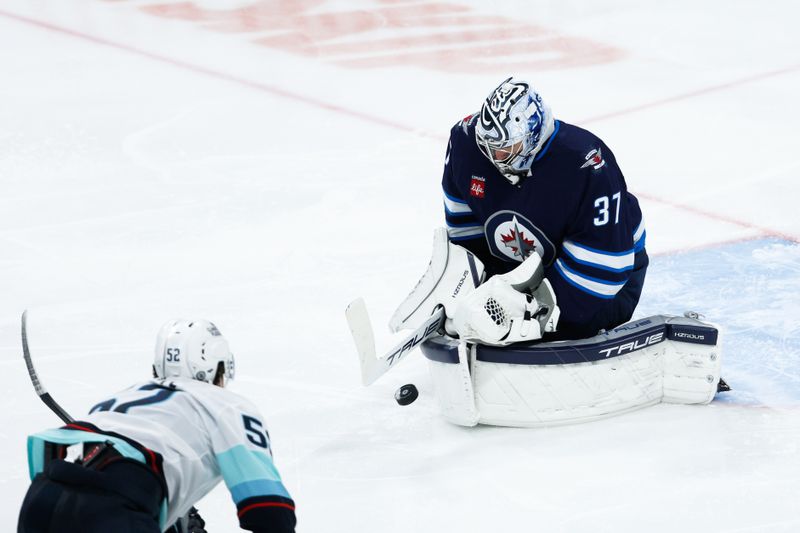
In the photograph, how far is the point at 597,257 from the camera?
10.3 feet

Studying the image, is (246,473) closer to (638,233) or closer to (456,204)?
(456,204)

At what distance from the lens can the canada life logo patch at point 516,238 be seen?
10.6 ft

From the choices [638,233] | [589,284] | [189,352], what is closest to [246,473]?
[189,352]

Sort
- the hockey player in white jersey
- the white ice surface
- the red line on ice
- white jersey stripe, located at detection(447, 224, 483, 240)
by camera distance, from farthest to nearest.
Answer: the red line on ice
white jersey stripe, located at detection(447, 224, 483, 240)
the white ice surface
the hockey player in white jersey

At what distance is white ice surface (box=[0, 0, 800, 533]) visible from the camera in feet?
9.95

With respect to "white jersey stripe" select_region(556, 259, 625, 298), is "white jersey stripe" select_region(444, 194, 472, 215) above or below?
above

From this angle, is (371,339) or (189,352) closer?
(189,352)

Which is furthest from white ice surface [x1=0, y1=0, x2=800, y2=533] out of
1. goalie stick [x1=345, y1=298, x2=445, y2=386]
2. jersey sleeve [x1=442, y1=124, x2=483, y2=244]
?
jersey sleeve [x1=442, y1=124, x2=483, y2=244]

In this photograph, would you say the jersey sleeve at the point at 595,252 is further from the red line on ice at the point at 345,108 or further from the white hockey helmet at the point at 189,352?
the red line on ice at the point at 345,108

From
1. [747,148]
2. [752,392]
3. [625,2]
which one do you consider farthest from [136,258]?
[625,2]

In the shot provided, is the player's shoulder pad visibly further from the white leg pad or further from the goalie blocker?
the white leg pad

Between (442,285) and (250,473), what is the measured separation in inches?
48.5

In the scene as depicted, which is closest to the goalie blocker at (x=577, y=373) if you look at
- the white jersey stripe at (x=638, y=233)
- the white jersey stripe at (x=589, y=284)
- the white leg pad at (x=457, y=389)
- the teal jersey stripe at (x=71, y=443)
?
the white leg pad at (x=457, y=389)

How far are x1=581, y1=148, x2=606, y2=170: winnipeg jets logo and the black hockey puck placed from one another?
29.4 inches
